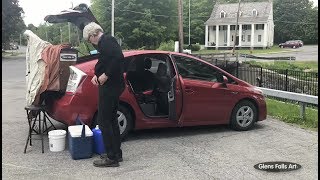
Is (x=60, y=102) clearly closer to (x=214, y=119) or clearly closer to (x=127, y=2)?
(x=214, y=119)

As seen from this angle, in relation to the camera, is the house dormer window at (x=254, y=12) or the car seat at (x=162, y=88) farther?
the house dormer window at (x=254, y=12)

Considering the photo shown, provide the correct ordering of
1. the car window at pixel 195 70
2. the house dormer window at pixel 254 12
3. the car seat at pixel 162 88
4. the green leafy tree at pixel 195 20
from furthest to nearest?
the green leafy tree at pixel 195 20
the house dormer window at pixel 254 12
the car window at pixel 195 70
the car seat at pixel 162 88

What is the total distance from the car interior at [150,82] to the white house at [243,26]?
73112 mm

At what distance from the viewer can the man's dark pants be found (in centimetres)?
571

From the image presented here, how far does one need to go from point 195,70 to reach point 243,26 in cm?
7706

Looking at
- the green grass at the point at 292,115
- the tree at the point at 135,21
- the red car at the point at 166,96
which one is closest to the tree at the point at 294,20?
the tree at the point at 135,21

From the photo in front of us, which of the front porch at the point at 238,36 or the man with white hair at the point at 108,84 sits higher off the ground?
the front porch at the point at 238,36

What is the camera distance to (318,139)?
7.33 m

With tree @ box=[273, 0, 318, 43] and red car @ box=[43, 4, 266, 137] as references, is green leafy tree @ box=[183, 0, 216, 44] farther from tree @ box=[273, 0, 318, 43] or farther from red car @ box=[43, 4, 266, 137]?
red car @ box=[43, 4, 266, 137]

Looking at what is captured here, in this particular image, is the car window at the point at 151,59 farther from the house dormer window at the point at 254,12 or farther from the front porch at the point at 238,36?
the house dormer window at the point at 254,12

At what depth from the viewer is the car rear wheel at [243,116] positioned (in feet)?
26.8

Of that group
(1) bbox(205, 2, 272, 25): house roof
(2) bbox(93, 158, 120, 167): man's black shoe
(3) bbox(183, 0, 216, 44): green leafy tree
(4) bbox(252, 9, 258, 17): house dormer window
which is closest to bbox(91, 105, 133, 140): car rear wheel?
(2) bbox(93, 158, 120, 167): man's black shoe

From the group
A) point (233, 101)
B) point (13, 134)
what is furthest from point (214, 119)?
point (13, 134)

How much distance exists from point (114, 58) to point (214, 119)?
10.0 feet
